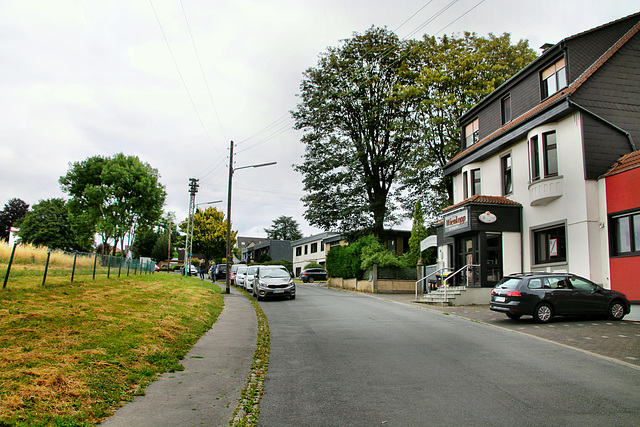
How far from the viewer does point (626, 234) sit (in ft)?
51.4

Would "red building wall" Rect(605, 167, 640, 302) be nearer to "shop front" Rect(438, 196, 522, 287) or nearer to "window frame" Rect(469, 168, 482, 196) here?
"shop front" Rect(438, 196, 522, 287)

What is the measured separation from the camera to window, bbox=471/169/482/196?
79.3 feet

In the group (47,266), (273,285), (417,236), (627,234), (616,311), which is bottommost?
(616,311)

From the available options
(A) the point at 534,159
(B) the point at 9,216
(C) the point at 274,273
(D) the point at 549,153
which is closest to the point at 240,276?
(C) the point at 274,273

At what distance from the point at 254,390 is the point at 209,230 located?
59.1m

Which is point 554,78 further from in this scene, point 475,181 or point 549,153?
point 475,181

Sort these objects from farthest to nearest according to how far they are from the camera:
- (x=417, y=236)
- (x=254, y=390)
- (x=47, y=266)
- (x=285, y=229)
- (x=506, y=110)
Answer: (x=285, y=229), (x=417, y=236), (x=506, y=110), (x=47, y=266), (x=254, y=390)

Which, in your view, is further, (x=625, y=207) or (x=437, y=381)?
(x=625, y=207)

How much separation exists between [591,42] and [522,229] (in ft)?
26.2

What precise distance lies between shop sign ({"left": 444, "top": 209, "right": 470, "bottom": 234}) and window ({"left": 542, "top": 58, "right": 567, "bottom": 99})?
601 centimetres

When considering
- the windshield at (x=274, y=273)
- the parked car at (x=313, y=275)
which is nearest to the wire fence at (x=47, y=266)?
the windshield at (x=274, y=273)

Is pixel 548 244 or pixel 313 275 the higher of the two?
pixel 548 244

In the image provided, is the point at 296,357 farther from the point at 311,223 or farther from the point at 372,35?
the point at 372,35

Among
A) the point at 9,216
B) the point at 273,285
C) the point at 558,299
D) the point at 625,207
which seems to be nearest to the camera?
the point at 558,299
